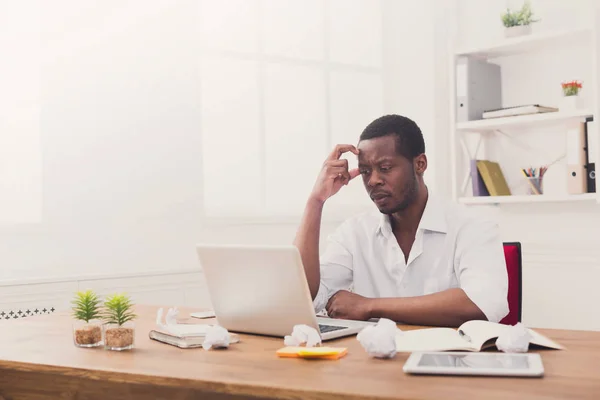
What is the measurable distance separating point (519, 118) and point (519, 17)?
0.50 m

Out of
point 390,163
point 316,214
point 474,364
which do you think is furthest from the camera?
point 316,214

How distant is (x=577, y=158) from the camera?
135 inches

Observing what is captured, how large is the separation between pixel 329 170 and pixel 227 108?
5.00 ft

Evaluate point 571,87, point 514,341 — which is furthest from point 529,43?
point 514,341

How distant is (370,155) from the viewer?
2.21 meters

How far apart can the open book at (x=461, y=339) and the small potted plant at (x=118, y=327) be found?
1.91 feet

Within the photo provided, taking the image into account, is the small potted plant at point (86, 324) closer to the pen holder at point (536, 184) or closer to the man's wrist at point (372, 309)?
the man's wrist at point (372, 309)

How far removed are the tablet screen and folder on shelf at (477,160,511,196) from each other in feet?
8.09

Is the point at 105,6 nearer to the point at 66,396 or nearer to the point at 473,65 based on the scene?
the point at 473,65

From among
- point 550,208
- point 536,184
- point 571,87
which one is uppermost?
point 571,87

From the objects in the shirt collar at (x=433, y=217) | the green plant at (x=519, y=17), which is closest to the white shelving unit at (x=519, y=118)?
the green plant at (x=519, y=17)

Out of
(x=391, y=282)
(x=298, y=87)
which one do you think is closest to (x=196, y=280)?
(x=298, y=87)

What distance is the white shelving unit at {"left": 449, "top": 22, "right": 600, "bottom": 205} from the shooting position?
338 cm

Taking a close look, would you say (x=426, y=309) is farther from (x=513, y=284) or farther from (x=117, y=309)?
(x=117, y=309)
